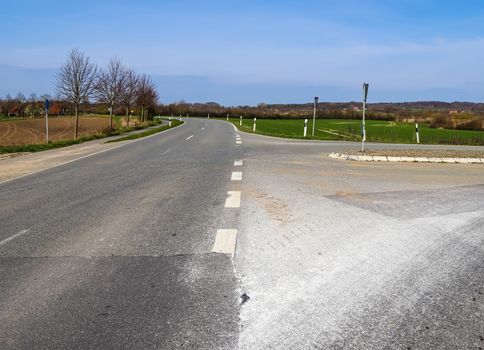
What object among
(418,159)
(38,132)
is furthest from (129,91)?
(418,159)

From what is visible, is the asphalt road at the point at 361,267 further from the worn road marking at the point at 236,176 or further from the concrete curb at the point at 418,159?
the concrete curb at the point at 418,159

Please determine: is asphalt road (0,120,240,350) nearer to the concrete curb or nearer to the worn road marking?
the worn road marking

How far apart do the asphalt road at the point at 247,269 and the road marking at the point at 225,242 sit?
0.28ft

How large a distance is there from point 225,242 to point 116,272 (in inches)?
54.2

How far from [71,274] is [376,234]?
143 inches

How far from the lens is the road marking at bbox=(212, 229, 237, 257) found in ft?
16.9

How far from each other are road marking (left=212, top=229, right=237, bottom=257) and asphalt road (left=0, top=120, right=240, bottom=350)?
0.09 m

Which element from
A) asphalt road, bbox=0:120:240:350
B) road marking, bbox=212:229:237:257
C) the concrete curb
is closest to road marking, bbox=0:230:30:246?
asphalt road, bbox=0:120:240:350

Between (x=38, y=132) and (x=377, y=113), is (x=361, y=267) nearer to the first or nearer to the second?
(x=38, y=132)

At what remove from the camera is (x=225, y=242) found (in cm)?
546

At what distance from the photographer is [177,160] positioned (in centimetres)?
1528

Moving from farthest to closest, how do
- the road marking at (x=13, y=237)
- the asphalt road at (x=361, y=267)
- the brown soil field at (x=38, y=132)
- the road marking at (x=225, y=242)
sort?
1. the brown soil field at (x=38, y=132)
2. the road marking at (x=13, y=237)
3. the road marking at (x=225, y=242)
4. the asphalt road at (x=361, y=267)

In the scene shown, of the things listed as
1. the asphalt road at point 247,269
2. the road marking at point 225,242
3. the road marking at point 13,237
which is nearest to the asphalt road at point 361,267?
the asphalt road at point 247,269

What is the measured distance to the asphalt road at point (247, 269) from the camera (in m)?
3.35
